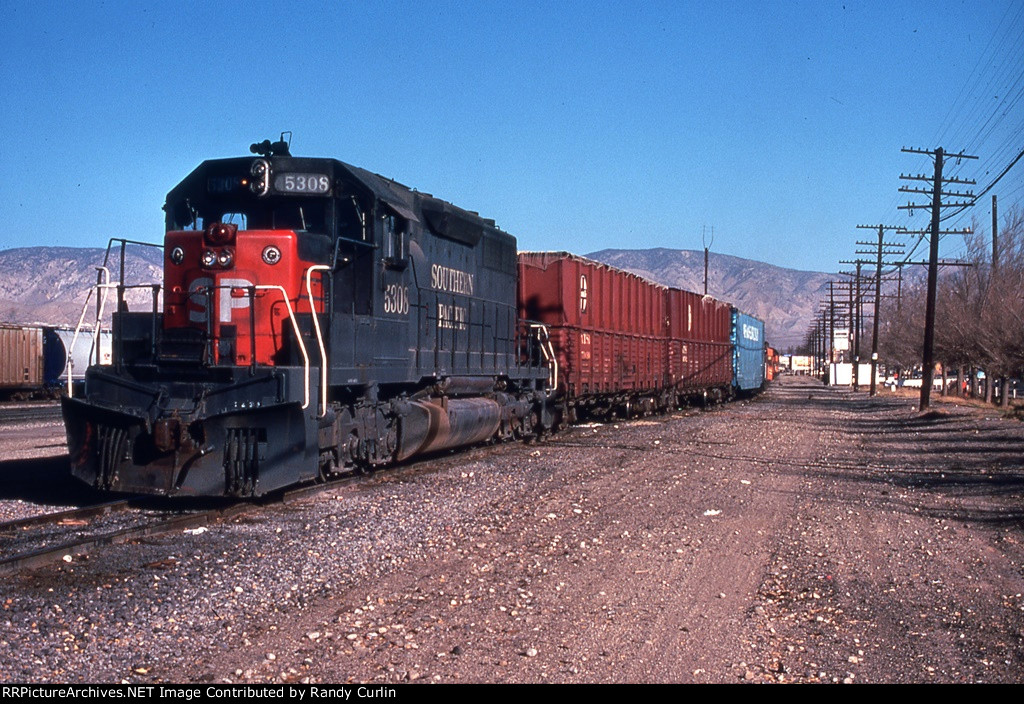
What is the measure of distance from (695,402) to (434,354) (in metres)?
24.0

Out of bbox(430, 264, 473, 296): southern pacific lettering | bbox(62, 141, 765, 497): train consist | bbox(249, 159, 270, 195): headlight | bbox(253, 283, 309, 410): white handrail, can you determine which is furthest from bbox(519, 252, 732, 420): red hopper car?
bbox(253, 283, 309, 410): white handrail

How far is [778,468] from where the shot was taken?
14.4 meters

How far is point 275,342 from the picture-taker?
10141 millimetres

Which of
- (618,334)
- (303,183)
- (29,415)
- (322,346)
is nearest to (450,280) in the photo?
(303,183)

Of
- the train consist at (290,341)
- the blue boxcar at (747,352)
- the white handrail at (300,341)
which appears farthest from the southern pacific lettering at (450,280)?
the blue boxcar at (747,352)

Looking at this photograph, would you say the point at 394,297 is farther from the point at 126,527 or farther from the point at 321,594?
the point at 321,594

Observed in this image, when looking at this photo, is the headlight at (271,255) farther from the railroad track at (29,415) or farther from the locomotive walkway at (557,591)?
the railroad track at (29,415)

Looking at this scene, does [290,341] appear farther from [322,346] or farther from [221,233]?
[221,233]

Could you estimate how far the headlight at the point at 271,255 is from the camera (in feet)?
32.9

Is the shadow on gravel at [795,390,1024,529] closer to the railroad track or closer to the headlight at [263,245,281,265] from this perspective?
the headlight at [263,245,281,265]

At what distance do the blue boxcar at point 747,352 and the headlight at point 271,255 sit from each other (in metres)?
31.2

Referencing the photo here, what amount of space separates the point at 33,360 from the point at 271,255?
29.8 metres

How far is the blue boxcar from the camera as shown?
39.8 meters

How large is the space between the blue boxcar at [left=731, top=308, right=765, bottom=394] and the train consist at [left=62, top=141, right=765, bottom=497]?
25862 mm
